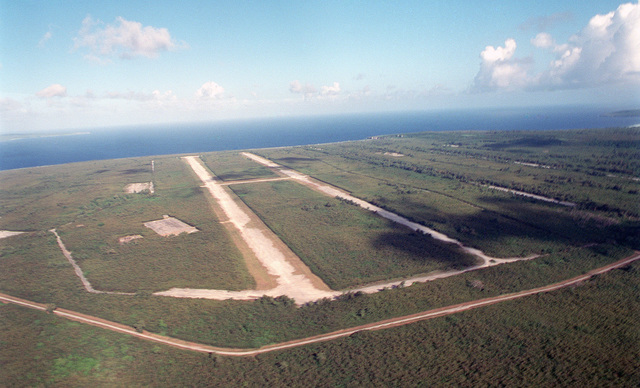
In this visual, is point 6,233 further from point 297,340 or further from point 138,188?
point 297,340

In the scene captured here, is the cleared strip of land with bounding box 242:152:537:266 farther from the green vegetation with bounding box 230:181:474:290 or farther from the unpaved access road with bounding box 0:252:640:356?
the unpaved access road with bounding box 0:252:640:356

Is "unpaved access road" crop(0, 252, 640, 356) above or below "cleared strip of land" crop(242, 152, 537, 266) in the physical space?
below

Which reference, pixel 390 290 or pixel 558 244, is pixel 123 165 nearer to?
pixel 390 290

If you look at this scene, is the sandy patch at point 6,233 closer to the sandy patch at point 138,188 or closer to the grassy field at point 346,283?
the grassy field at point 346,283

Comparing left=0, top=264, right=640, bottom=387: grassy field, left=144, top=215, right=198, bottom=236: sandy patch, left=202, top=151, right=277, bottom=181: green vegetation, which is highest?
left=202, top=151, right=277, bottom=181: green vegetation

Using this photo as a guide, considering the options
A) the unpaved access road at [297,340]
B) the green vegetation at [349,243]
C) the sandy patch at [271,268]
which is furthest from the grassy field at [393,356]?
the green vegetation at [349,243]

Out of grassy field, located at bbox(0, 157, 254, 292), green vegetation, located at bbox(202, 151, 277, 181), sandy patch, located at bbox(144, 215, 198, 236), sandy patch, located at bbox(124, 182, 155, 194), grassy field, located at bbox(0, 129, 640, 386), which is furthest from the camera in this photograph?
green vegetation, located at bbox(202, 151, 277, 181)

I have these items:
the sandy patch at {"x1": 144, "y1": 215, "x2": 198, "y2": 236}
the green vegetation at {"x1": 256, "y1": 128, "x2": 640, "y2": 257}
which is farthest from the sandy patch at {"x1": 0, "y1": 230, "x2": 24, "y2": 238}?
the green vegetation at {"x1": 256, "y1": 128, "x2": 640, "y2": 257}

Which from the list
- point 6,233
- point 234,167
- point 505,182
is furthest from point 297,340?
point 234,167
